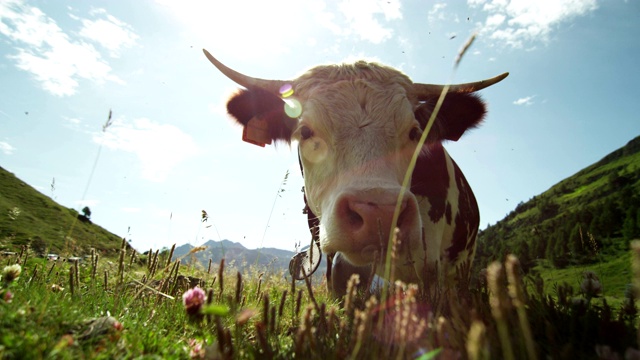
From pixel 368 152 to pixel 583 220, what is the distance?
238ft

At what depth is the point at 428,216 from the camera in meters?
4.21

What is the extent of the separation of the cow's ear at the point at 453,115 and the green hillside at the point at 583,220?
203 cm

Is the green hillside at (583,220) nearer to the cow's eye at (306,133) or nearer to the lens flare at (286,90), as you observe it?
the cow's eye at (306,133)

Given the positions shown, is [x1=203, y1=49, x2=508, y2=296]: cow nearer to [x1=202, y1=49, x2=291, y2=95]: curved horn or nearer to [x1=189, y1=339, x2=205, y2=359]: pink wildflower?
[x1=202, y1=49, x2=291, y2=95]: curved horn

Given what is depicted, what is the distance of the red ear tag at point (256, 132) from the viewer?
5.05 meters

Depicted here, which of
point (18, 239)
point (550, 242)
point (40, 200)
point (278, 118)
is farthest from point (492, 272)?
point (550, 242)

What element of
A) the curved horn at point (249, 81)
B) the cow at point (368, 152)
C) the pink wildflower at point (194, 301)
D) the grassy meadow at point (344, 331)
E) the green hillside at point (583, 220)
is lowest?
the grassy meadow at point (344, 331)

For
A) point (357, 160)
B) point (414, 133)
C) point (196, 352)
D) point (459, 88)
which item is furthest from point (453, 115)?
point (196, 352)

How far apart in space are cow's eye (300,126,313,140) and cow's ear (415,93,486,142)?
4.66 feet

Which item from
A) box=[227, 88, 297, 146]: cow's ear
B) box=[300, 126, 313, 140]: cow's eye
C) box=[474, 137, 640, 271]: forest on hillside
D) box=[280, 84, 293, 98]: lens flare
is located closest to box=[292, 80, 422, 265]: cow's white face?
box=[300, 126, 313, 140]: cow's eye

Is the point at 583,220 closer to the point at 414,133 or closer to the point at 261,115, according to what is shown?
the point at 414,133

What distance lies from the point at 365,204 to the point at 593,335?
1408mm

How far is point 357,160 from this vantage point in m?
3.34

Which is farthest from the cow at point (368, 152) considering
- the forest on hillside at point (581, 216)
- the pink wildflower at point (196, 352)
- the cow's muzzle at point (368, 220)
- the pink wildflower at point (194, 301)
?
the forest on hillside at point (581, 216)
